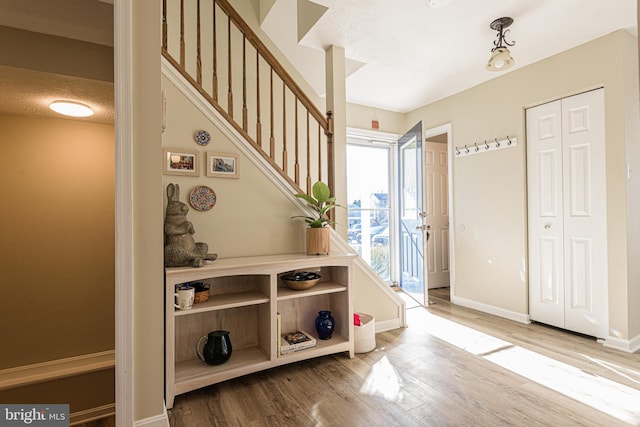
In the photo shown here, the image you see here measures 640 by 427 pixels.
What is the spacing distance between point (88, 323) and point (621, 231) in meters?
4.31

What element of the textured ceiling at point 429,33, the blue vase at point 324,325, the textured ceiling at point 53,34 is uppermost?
the textured ceiling at point 429,33

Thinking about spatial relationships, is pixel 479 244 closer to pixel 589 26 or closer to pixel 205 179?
pixel 589 26

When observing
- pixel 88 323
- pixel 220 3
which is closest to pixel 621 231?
pixel 220 3

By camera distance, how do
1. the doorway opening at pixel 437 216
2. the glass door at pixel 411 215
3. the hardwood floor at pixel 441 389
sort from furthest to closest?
1. the doorway opening at pixel 437 216
2. the glass door at pixel 411 215
3. the hardwood floor at pixel 441 389

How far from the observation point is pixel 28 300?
245cm

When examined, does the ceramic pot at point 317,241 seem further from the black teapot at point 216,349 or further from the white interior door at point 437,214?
the white interior door at point 437,214

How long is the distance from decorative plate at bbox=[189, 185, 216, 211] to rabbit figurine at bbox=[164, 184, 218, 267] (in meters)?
0.12

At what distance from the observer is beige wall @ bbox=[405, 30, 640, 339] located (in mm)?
2586

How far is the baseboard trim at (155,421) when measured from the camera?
5.06 ft

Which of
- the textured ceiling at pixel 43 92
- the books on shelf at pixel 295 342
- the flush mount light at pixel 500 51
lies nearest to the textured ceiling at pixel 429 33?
the flush mount light at pixel 500 51

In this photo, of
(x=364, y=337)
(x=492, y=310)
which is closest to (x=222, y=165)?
(x=364, y=337)

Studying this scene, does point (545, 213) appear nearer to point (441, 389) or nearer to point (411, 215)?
point (411, 215)

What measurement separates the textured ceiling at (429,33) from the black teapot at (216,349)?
2331 mm

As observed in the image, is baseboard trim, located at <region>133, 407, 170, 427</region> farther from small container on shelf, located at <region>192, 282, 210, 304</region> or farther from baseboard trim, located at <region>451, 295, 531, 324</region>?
baseboard trim, located at <region>451, 295, 531, 324</region>
